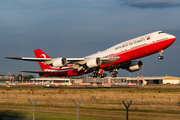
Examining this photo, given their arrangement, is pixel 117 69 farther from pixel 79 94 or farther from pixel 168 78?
pixel 168 78

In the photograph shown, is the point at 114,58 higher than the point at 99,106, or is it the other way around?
the point at 114,58

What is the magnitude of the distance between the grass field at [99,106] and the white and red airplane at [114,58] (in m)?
11.8

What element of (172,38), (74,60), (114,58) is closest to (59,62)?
(74,60)

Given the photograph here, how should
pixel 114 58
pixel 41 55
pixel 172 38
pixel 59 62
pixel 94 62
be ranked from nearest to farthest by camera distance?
pixel 172 38
pixel 114 58
pixel 59 62
pixel 94 62
pixel 41 55

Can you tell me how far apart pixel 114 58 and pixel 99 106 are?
21.0 meters

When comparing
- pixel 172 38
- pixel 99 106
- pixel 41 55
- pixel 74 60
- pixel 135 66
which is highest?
pixel 172 38

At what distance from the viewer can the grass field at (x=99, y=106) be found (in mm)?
22859

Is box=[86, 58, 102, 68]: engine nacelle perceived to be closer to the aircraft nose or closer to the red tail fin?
the aircraft nose

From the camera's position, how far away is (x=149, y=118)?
21297 mm

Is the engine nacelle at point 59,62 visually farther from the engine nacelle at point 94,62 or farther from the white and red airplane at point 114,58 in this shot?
the engine nacelle at point 94,62

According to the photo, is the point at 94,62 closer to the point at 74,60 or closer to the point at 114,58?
the point at 114,58

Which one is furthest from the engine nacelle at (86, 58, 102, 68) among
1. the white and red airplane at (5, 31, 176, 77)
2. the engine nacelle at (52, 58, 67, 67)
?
the engine nacelle at (52, 58, 67, 67)

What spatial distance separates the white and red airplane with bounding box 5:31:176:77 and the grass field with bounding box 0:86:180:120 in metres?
11.8

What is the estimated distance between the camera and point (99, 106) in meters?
29.2
